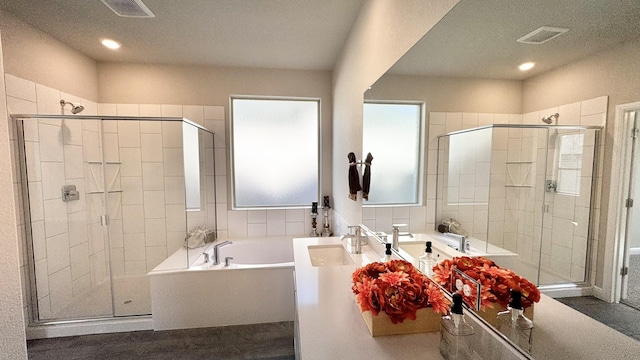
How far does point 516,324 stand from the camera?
2.34 feet

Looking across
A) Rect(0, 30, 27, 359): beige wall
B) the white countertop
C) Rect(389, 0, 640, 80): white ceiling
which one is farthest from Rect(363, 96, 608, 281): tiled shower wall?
Rect(0, 30, 27, 359): beige wall

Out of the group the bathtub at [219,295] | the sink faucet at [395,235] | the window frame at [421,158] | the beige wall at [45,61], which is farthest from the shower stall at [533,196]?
the beige wall at [45,61]

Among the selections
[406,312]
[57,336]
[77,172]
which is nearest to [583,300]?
[406,312]

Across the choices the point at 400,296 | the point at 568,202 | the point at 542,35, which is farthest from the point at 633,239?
the point at 400,296

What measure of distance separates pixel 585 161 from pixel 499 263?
0.41 metres

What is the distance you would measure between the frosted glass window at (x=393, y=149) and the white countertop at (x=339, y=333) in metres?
0.59

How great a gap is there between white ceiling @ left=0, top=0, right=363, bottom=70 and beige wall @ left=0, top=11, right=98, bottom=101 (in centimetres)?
8

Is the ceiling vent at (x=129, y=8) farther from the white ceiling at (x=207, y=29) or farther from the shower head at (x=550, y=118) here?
the shower head at (x=550, y=118)

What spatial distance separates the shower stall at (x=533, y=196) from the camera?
0.54 meters

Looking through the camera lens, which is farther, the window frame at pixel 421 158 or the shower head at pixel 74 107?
the shower head at pixel 74 107

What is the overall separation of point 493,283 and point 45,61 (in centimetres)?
361

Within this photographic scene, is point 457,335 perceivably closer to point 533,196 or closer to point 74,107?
point 533,196

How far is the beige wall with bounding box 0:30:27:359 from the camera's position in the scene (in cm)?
89

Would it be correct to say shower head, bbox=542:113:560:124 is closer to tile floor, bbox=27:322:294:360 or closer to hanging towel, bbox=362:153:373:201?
hanging towel, bbox=362:153:373:201
